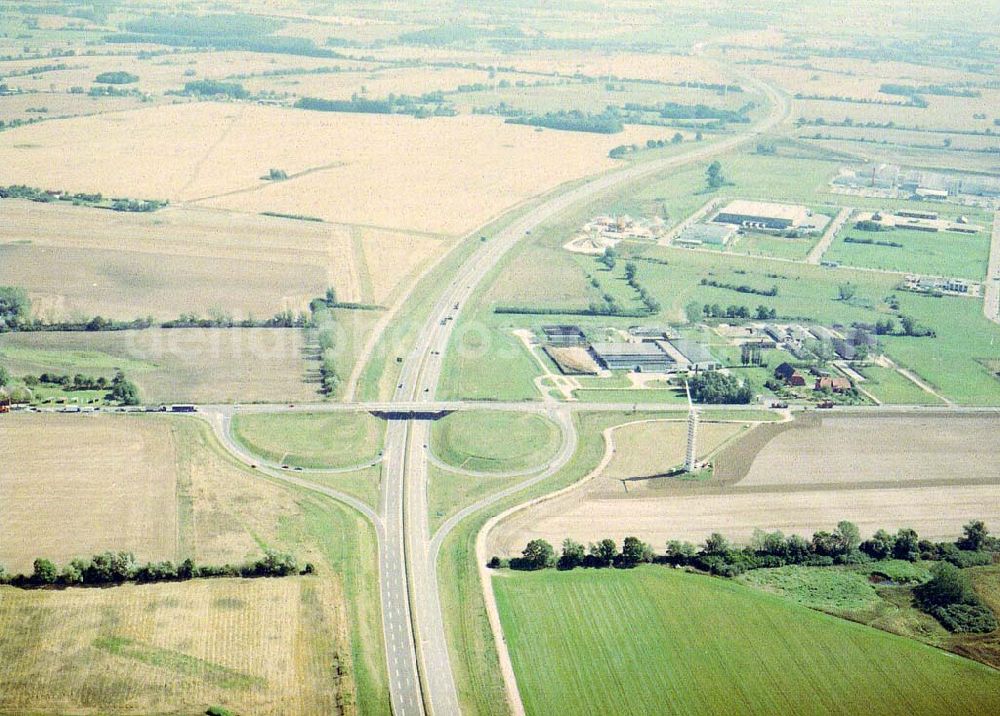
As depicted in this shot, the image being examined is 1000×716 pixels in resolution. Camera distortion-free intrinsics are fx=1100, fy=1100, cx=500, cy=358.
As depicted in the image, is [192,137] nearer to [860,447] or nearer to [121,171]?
[121,171]

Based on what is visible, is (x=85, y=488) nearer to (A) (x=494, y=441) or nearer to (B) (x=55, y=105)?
(A) (x=494, y=441)

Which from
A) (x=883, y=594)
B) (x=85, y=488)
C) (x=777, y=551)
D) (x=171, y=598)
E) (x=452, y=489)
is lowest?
(x=883, y=594)

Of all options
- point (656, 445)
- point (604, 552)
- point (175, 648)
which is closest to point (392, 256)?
point (656, 445)

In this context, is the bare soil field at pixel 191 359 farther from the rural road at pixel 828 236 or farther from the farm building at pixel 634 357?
the rural road at pixel 828 236

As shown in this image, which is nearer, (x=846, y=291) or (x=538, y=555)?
(x=538, y=555)

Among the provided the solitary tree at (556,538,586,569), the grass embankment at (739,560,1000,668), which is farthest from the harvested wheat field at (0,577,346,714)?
the grass embankment at (739,560,1000,668)

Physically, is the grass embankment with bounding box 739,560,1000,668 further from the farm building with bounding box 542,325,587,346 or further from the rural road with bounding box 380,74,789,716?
the farm building with bounding box 542,325,587,346

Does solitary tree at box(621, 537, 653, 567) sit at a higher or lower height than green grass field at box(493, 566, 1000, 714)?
higher
